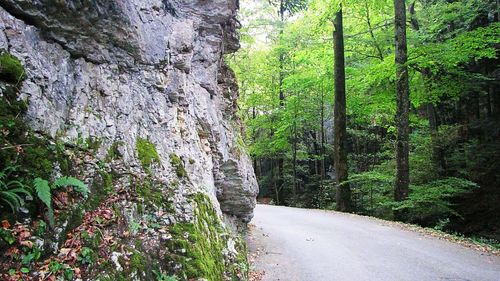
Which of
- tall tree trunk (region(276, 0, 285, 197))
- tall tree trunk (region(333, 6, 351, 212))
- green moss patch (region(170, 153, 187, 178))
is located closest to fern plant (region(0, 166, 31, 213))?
green moss patch (region(170, 153, 187, 178))

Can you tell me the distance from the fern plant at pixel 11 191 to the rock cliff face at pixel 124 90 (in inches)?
20.7

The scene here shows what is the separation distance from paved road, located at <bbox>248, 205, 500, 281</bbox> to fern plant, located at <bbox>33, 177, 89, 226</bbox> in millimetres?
4083

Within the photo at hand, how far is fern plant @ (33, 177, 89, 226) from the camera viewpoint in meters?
3.32

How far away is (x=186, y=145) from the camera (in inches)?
255

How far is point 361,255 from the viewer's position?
7.97 metres

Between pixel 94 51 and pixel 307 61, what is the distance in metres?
14.2

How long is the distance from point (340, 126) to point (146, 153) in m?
11.6

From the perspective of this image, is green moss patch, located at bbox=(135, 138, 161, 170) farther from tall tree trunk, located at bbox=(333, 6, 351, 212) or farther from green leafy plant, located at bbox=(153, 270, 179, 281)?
tall tree trunk, located at bbox=(333, 6, 351, 212)

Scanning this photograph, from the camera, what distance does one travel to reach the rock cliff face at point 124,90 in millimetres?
4250

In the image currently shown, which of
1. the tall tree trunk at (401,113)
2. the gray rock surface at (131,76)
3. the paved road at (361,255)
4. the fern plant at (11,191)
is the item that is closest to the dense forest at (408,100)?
the tall tree trunk at (401,113)

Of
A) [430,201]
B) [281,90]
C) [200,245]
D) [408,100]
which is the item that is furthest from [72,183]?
[281,90]

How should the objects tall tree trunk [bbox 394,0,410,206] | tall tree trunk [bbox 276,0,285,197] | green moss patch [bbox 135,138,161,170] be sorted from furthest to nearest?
tall tree trunk [bbox 276,0,285,197]
tall tree trunk [bbox 394,0,410,206]
green moss patch [bbox 135,138,161,170]

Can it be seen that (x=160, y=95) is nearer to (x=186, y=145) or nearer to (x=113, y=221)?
(x=186, y=145)

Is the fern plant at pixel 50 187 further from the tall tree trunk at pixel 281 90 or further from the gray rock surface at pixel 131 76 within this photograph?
the tall tree trunk at pixel 281 90
